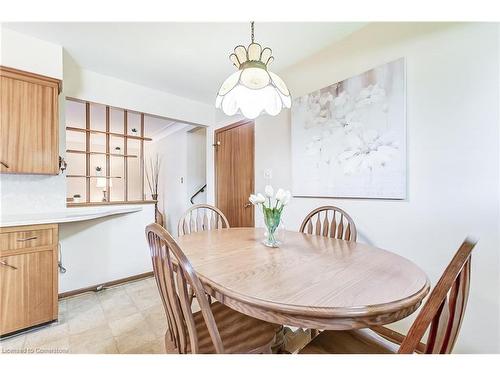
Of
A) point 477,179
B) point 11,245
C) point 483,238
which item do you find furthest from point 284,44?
point 11,245

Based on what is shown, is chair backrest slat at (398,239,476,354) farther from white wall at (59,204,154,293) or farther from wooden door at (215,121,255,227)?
white wall at (59,204,154,293)

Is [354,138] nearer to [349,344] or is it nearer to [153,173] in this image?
[349,344]

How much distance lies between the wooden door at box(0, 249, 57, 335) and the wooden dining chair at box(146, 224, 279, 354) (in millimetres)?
1365

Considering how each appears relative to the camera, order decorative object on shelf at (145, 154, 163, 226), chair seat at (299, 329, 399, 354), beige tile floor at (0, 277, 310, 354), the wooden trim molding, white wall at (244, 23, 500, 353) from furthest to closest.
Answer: decorative object on shelf at (145, 154, 163, 226) → the wooden trim molding → beige tile floor at (0, 277, 310, 354) → white wall at (244, 23, 500, 353) → chair seat at (299, 329, 399, 354)

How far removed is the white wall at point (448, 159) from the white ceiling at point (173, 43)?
525mm

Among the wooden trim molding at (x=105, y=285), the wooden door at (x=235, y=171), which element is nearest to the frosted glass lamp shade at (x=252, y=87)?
the wooden door at (x=235, y=171)

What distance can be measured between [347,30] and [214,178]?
7.96 ft

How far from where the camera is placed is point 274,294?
725mm

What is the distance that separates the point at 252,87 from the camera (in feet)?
4.23

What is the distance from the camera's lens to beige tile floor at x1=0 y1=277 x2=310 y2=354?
1540 millimetres

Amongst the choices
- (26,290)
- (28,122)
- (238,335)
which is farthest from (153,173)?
(238,335)

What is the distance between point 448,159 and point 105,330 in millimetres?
2588

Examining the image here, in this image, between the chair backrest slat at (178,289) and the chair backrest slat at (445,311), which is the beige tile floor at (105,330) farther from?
the chair backrest slat at (445,311)

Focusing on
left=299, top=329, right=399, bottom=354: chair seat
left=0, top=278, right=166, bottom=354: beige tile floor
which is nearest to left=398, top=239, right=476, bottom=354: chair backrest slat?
left=299, top=329, right=399, bottom=354: chair seat
